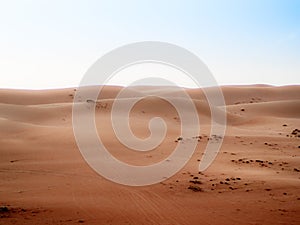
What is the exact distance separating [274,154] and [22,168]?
9038 mm

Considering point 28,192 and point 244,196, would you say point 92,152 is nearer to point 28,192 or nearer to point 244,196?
point 28,192

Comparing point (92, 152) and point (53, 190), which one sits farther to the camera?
point (92, 152)

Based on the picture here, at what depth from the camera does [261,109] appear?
97.6 feet

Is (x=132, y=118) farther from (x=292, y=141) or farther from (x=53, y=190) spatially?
(x=53, y=190)

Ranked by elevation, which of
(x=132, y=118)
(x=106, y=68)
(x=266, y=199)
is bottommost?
(x=266, y=199)

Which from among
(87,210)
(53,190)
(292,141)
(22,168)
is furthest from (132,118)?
(87,210)

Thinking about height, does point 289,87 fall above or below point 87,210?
above

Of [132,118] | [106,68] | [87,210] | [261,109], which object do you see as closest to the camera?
[87,210]

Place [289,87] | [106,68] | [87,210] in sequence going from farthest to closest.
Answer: [289,87] → [106,68] → [87,210]

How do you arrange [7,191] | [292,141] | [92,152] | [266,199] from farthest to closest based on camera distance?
1. [292,141]
2. [92,152]
3. [7,191]
4. [266,199]

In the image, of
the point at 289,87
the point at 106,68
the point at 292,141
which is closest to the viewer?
the point at 106,68

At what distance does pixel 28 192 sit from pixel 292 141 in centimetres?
1251

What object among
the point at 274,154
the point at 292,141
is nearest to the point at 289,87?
the point at 292,141

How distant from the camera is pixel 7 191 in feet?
23.5
